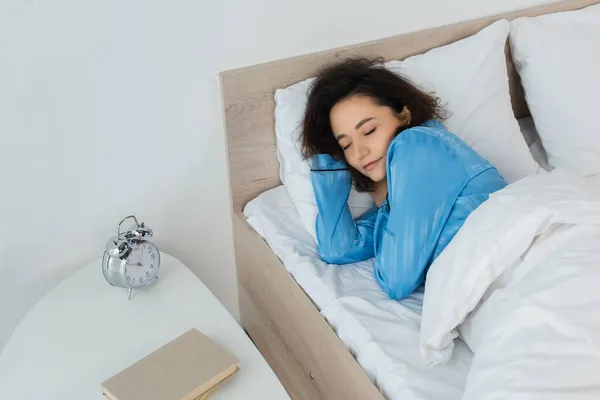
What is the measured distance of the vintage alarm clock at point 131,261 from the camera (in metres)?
1.13

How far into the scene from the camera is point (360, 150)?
1.17 meters

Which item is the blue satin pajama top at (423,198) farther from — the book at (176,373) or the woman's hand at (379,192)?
the book at (176,373)

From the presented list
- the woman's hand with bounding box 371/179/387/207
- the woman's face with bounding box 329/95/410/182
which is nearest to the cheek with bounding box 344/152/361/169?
the woman's face with bounding box 329/95/410/182

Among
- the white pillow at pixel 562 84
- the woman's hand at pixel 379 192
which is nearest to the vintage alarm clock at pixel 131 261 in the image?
the woman's hand at pixel 379 192

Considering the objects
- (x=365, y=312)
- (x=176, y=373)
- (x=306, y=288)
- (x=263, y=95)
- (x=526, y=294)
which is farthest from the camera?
(x=263, y=95)

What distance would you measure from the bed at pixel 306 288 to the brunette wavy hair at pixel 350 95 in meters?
0.09

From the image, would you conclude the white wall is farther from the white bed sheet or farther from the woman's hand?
the woman's hand

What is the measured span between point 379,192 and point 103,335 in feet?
2.10

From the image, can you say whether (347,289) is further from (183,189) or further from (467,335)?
(183,189)

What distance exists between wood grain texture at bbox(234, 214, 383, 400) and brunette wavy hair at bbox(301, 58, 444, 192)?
250mm

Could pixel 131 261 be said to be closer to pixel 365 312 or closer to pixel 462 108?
pixel 365 312

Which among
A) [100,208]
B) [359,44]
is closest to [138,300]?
[100,208]

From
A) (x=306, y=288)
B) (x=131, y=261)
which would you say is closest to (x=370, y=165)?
(x=306, y=288)

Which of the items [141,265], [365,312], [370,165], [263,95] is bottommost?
[365,312]
